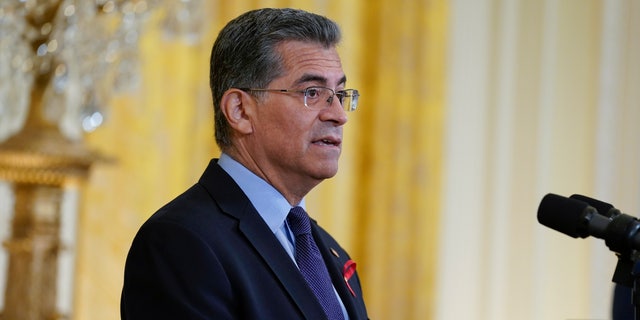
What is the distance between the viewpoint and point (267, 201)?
2.29 meters

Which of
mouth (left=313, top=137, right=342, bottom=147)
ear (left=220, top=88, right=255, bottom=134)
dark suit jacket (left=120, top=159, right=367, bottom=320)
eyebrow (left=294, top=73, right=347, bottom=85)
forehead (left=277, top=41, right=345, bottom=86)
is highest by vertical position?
forehead (left=277, top=41, right=345, bottom=86)

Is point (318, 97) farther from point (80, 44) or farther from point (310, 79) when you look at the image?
point (80, 44)

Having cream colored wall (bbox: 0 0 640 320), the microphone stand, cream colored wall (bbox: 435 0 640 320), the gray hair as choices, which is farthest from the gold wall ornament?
the microphone stand

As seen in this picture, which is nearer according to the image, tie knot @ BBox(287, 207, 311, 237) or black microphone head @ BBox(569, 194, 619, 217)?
black microphone head @ BBox(569, 194, 619, 217)

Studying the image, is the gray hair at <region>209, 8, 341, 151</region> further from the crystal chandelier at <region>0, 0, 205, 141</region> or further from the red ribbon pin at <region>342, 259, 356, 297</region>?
the crystal chandelier at <region>0, 0, 205, 141</region>

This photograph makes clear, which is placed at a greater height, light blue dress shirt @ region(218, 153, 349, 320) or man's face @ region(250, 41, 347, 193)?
man's face @ region(250, 41, 347, 193)

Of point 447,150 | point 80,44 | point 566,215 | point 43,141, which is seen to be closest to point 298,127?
point 566,215

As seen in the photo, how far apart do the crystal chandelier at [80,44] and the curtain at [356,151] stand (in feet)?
3.48

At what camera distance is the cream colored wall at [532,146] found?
5664mm

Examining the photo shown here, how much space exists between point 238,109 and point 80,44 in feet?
8.17

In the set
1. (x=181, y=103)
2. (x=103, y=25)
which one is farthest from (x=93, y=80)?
(x=181, y=103)

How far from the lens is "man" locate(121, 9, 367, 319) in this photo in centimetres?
215

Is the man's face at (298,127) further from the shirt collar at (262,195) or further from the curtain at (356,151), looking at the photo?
the curtain at (356,151)

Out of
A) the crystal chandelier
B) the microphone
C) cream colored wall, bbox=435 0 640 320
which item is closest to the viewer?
the microphone
